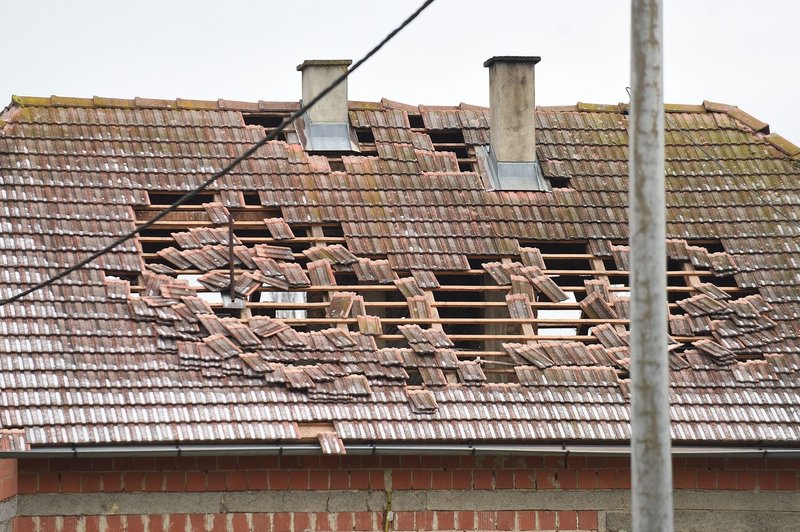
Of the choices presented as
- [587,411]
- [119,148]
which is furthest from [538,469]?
[119,148]

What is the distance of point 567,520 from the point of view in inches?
595

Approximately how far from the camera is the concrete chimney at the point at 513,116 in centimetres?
1814

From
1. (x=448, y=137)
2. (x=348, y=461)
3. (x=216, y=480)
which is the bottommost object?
(x=216, y=480)

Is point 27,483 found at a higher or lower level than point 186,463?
lower

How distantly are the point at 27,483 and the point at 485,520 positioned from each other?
4.14 meters

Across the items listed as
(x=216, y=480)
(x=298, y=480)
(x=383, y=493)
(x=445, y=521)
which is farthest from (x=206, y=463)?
(x=445, y=521)

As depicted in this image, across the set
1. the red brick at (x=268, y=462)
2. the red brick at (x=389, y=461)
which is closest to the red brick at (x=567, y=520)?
the red brick at (x=389, y=461)

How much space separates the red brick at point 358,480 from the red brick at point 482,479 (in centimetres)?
102

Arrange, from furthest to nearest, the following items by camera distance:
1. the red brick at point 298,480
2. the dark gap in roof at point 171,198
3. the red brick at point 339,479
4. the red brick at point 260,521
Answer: the dark gap in roof at point 171,198 < the red brick at point 339,479 < the red brick at point 298,480 < the red brick at point 260,521

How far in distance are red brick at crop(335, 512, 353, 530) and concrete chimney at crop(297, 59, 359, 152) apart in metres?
4.80

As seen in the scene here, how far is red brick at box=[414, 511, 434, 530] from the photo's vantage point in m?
14.9

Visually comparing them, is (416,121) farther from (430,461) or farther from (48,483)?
(48,483)

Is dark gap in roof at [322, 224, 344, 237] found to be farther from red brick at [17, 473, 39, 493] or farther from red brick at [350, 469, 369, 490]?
red brick at [17, 473, 39, 493]

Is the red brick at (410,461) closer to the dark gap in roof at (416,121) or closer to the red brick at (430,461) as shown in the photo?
the red brick at (430,461)
